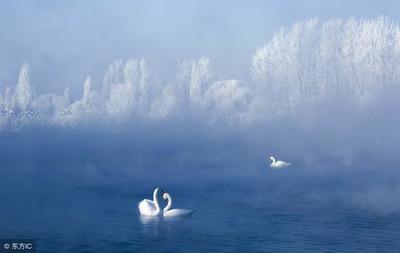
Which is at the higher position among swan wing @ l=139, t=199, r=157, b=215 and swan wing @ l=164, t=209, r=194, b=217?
swan wing @ l=139, t=199, r=157, b=215

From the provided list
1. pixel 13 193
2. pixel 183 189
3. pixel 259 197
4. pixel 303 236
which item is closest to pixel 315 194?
pixel 259 197

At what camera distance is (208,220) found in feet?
197

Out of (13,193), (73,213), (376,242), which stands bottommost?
(376,242)

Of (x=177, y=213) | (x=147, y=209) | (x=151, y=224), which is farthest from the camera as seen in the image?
(x=147, y=209)

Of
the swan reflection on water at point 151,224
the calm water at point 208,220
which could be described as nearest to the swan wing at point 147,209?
the swan reflection on water at point 151,224

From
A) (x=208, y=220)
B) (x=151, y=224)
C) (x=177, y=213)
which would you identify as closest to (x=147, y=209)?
(x=177, y=213)

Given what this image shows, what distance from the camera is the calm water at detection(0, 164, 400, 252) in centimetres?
4938

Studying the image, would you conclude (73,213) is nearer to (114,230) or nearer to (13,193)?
(114,230)

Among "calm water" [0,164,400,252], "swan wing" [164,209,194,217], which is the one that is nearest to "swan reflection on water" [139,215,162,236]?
"calm water" [0,164,400,252]

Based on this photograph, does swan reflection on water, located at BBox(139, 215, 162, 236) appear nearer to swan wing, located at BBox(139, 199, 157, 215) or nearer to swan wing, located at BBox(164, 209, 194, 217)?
swan wing, located at BBox(139, 199, 157, 215)

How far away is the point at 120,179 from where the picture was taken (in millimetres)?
105062

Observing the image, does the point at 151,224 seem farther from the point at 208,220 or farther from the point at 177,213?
the point at 208,220

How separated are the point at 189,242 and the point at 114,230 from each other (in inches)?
295

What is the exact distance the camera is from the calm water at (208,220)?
162ft
